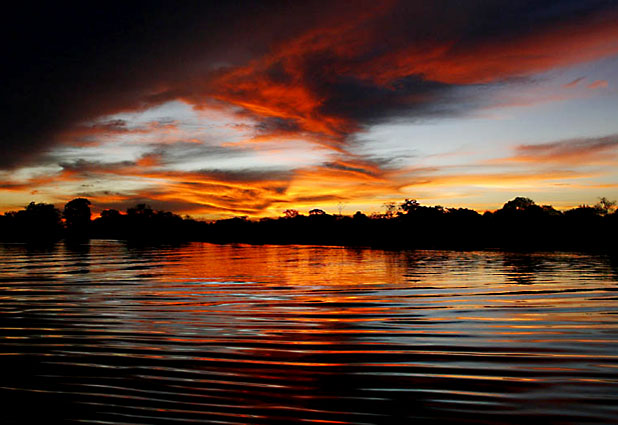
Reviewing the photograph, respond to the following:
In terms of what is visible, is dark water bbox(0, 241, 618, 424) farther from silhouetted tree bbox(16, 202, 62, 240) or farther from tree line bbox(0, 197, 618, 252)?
silhouetted tree bbox(16, 202, 62, 240)

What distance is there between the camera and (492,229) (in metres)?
76.9

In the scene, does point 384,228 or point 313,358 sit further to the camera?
point 384,228

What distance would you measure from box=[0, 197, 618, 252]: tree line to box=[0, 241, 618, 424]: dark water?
45.0 m

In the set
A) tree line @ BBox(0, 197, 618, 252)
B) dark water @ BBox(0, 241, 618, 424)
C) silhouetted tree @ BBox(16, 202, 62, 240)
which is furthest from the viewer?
silhouetted tree @ BBox(16, 202, 62, 240)

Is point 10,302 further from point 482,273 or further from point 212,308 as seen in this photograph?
point 482,273

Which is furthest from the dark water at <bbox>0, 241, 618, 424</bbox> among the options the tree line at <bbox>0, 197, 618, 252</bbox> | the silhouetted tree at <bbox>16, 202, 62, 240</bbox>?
the silhouetted tree at <bbox>16, 202, 62, 240</bbox>

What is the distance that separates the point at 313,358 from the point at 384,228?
92.4m

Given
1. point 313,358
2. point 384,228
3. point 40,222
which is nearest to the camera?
point 313,358

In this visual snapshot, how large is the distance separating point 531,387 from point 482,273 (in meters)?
16.6

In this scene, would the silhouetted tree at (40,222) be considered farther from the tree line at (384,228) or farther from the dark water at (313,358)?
the dark water at (313,358)

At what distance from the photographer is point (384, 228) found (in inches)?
3863

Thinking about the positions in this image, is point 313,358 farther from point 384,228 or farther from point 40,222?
point 40,222

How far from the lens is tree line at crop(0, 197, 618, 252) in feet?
219

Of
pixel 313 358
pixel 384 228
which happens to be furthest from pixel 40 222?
pixel 313 358
